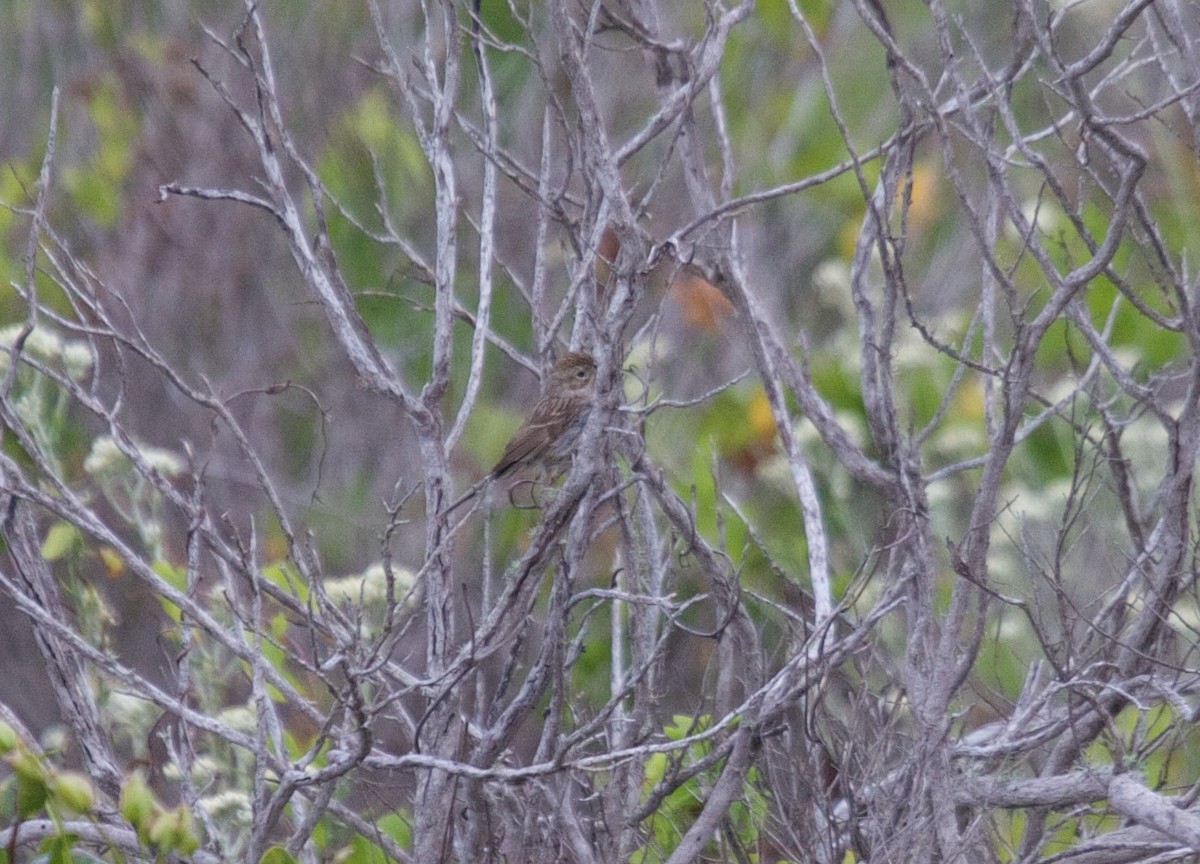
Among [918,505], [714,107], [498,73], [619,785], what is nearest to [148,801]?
[619,785]

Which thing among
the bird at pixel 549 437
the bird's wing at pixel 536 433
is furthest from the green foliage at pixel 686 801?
the bird's wing at pixel 536 433

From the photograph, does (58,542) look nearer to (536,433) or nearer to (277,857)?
(536,433)

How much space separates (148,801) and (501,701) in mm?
1146

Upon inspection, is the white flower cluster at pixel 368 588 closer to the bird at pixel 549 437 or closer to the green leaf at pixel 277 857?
the bird at pixel 549 437

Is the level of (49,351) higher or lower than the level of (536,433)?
lower

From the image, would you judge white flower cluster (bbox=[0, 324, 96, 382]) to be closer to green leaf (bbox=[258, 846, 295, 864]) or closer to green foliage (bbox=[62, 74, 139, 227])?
green leaf (bbox=[258, 846, 295, 864])

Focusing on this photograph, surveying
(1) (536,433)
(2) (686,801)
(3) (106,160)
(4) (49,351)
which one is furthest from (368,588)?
(3) (106,160)

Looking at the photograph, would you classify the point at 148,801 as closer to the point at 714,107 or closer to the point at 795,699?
the point at 795,699

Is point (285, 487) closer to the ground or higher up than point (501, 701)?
higher up

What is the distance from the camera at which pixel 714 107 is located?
410 centimetres

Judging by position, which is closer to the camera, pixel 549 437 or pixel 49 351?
pixel 49 351

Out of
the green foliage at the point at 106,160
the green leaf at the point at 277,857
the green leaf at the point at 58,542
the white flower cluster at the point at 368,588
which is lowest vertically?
the green leaf at the point at 277,857

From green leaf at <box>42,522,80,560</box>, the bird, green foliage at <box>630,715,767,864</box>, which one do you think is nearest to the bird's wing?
the bird

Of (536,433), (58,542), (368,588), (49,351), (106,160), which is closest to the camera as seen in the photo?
(368,588)
